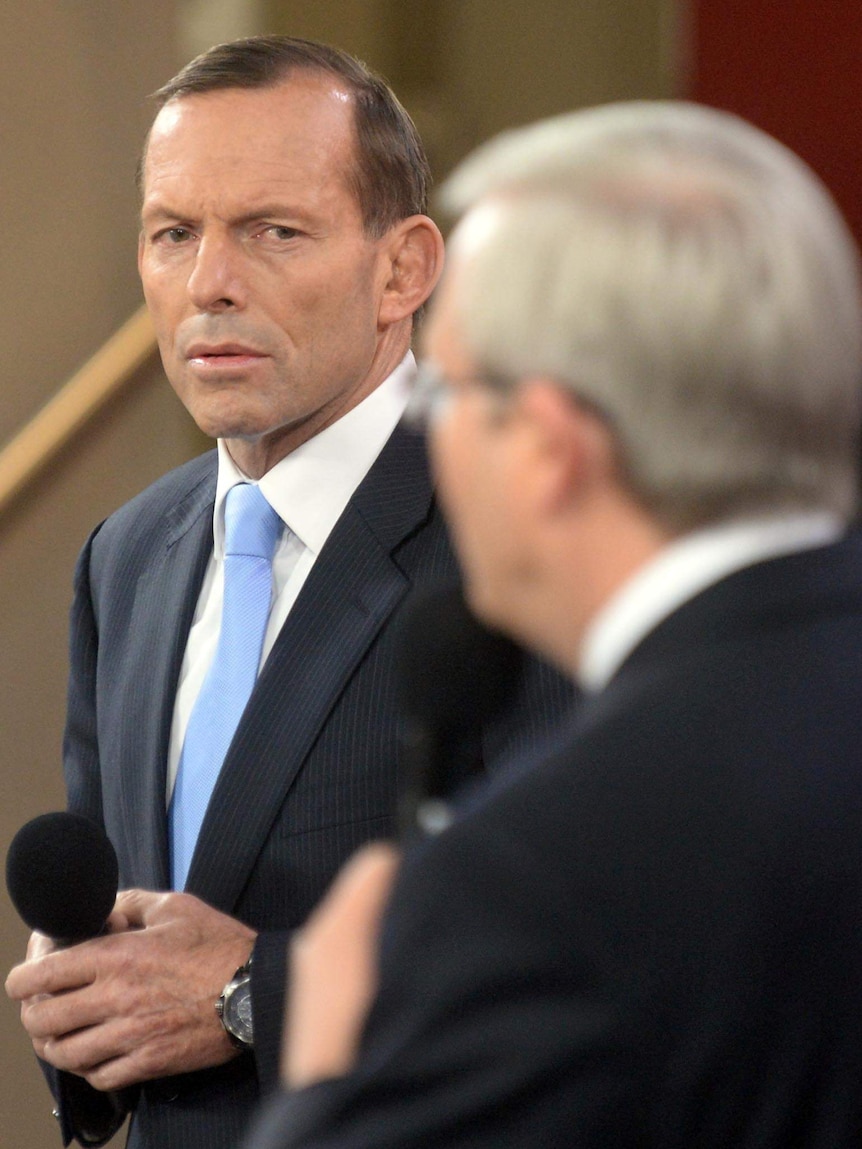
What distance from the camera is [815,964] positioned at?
2.56 feet

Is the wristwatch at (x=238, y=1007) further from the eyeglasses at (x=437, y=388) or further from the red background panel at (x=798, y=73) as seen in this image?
the red background panel at (x=798, y=73)

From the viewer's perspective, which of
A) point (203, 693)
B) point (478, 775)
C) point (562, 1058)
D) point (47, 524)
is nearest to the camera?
point (562, 1058)

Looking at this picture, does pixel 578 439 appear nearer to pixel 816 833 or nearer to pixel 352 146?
pixel 816 833

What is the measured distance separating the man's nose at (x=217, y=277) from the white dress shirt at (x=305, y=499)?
184 mm

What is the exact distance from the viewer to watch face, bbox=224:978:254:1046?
4.97ft

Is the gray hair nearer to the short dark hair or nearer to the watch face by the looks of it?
the watch face

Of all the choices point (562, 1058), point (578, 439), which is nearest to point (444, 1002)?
point (562, 1058)

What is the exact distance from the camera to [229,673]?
1.70 m

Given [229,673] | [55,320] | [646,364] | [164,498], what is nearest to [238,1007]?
[229,673]

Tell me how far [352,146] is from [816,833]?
1229 mm

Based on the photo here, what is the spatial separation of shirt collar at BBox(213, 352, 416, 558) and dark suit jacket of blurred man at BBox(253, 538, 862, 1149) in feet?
3.14

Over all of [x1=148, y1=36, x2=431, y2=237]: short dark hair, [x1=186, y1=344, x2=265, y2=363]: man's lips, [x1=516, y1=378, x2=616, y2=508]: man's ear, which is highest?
[x1=148, y1=36, x2=431, y2=237]: short dark hair

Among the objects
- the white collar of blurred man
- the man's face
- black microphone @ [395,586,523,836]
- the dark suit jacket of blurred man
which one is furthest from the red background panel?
the dark suit jacket of blurred man

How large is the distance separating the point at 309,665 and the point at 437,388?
30.7 inches
